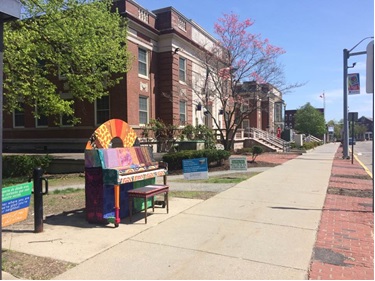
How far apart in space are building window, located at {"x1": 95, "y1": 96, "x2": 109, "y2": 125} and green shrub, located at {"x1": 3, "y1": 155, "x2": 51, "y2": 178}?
22.7 ft

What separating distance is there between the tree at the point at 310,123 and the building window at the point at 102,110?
2408 inches

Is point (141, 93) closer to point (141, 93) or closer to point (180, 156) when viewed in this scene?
point (141, 93)

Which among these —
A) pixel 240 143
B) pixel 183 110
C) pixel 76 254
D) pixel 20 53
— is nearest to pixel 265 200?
pixel 76 254

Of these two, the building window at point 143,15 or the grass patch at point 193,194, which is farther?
the building window at point 143,15

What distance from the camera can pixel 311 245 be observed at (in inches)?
197

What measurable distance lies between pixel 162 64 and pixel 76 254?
21.6 meters

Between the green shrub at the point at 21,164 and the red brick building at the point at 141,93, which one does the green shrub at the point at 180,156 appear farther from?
the red brick building at the point at 141,93

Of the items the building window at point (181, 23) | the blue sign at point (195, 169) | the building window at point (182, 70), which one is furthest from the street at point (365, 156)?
the building window at point (181, 23)

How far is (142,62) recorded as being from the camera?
23.6m

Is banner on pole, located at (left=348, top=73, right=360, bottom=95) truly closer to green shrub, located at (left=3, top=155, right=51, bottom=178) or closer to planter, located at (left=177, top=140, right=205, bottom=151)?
planter, located at (left=177, top=140, right=205, bottom=151)

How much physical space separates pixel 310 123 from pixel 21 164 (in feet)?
227

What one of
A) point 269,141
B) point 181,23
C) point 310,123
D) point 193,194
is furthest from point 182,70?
point 310,123

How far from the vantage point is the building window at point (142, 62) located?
2338 centimetres

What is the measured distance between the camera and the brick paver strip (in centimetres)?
409
